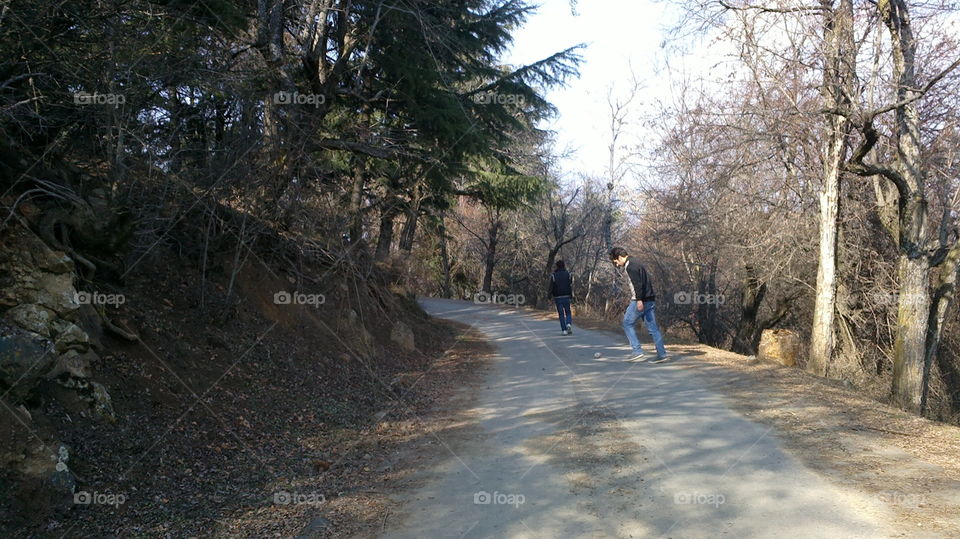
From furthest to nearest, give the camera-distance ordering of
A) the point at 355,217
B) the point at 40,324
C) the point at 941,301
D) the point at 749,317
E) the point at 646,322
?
the point at 749,317 → the point at 941,301 → the point at 646,322 → the point at 355,217 → the point at 40,324

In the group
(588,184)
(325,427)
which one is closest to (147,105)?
(325,427)

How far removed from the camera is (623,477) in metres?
5.43

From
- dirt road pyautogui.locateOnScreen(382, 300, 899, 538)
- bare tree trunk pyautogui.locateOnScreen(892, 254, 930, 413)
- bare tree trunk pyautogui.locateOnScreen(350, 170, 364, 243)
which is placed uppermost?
bare tree trunk pyautogui.locateOnScreen(350, 170, 364, 243)

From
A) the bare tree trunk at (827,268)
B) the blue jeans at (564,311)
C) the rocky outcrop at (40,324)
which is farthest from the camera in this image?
the blue jeans at (564,311)

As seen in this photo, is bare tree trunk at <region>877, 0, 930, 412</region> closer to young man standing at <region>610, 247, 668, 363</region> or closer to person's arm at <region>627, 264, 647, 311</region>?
young man standing at <region>610, 247, 668, 363</region>

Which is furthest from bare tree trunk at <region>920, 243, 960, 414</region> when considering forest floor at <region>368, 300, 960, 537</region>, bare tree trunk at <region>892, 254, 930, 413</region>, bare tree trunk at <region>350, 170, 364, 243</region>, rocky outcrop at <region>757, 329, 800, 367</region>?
bare tree trunk at <region>350, 170, 364, 243</region>

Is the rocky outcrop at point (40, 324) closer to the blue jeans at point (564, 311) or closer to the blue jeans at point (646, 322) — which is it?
the blue jeans at point (646, 322)

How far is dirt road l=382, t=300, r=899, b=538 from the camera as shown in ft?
14.7

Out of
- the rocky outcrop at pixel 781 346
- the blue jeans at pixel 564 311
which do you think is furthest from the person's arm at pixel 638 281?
the rocky outcrop at pixel 781 346

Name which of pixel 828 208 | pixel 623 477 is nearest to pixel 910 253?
pixel 828 208

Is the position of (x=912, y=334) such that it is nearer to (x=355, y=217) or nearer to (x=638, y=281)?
(x=638, y=281)

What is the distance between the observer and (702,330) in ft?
85.9

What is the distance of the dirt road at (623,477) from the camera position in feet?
14.7

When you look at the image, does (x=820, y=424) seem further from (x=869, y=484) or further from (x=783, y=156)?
(x=783, y=156)
